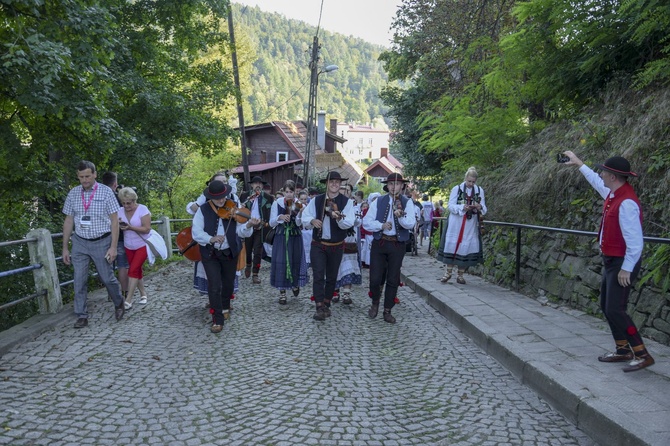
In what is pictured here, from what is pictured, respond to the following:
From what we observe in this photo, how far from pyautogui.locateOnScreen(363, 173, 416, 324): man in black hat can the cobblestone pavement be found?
2.02 feet

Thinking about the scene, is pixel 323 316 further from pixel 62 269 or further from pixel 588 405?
pixel 62 269

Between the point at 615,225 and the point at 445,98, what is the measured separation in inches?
385

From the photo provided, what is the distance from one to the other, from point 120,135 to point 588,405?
9895mm

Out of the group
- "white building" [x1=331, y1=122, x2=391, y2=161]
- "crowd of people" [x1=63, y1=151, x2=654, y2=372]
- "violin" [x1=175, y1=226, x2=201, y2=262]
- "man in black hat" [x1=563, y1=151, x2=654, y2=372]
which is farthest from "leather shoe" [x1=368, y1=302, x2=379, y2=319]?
"white building" [x1=331, y1=122, x2=391, y2=161]

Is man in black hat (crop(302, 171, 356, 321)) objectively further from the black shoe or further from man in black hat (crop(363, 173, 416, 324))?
man in black hat (crop(363, 173, 416, 324))

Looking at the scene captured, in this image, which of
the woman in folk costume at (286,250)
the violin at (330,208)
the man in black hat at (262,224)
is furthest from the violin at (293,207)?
the man in black hat at (262,224)

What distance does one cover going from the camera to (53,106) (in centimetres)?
899

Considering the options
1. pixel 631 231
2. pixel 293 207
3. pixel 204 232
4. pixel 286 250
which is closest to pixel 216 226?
pixel 204 232

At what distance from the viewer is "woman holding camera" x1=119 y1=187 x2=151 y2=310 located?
7.95 metres

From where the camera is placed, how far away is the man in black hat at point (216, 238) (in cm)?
697

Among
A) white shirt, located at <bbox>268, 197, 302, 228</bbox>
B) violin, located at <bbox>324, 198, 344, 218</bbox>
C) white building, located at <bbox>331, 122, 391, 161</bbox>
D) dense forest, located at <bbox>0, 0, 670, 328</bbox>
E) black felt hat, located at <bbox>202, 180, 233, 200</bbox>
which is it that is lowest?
white building, located at <bbox>331, 122, 391, 161</bbox>

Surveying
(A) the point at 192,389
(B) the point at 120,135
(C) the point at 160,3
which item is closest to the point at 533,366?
(A) the point at 192,389

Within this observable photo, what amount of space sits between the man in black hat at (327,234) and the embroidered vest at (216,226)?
3.32 ft

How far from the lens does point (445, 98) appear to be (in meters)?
14.2
